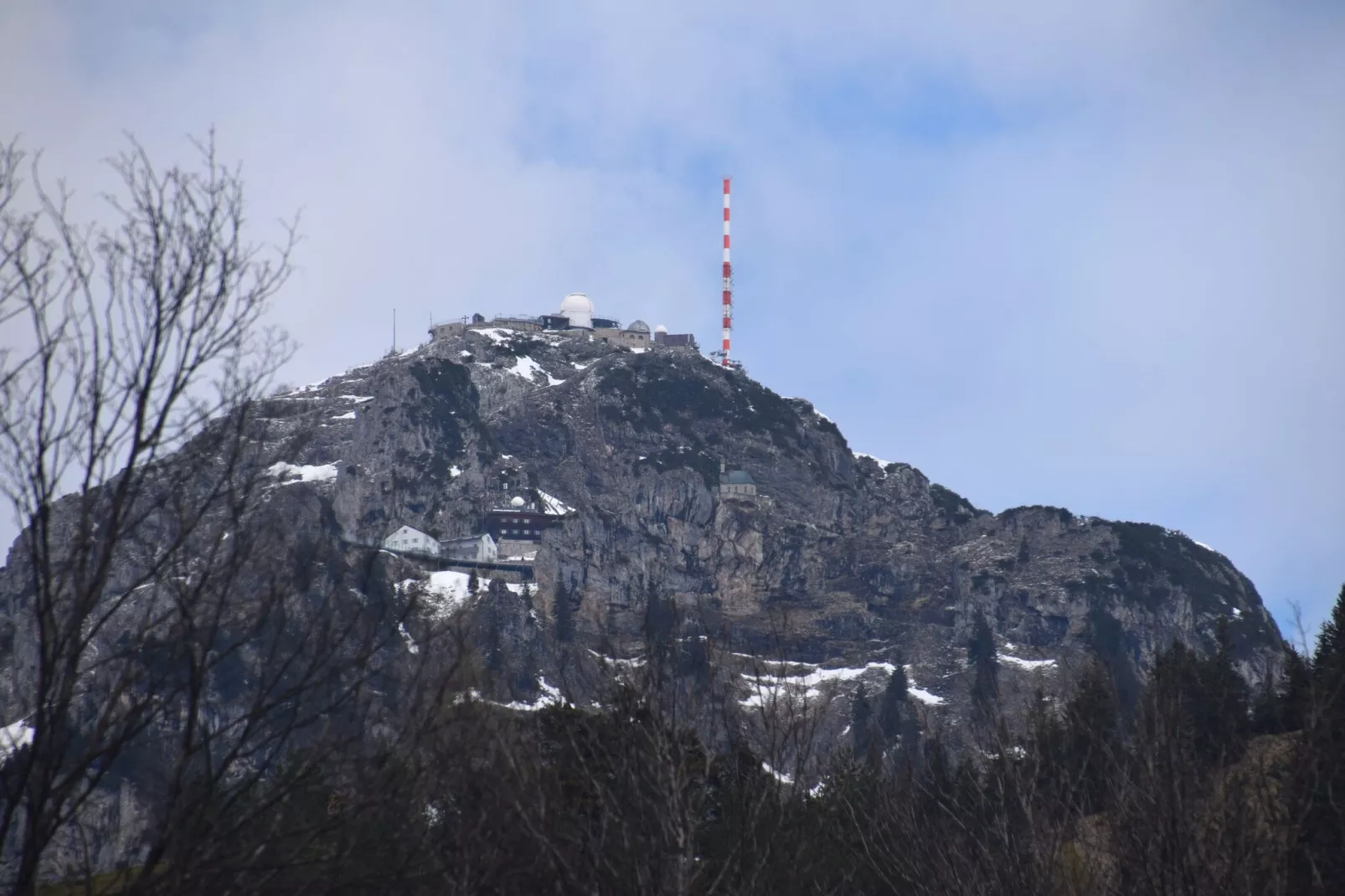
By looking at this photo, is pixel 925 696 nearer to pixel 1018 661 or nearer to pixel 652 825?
pixel 1018 661

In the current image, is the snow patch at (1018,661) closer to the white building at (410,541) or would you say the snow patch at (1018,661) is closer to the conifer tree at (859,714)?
the conifer tree at (859,714)

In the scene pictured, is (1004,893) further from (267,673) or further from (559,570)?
(559,570)

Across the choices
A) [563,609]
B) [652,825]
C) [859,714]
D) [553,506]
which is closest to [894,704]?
[859,714]

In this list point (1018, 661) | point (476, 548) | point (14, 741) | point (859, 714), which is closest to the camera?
point (14, 741)

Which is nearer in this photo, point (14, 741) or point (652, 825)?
point (14, 741)

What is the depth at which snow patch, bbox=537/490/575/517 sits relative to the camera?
193462 millimetres

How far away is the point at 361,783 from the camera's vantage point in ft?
40.3

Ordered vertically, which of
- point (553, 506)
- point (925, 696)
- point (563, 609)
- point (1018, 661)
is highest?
point (553, 506)

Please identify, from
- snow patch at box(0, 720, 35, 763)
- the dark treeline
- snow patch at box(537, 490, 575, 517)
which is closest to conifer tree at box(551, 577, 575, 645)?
snow patch at box(537, 490, 575, 517)

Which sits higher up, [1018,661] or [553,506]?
[553,506]

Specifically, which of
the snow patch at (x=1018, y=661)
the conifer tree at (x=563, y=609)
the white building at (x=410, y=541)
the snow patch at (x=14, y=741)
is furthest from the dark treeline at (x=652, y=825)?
the snow patch at (x=1018, y=661)

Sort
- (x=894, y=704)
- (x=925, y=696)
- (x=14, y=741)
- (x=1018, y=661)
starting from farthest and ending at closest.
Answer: (x=1018, y=661) < (x=925, y=696) < (x=894, y=704) < (x=14, y=741)

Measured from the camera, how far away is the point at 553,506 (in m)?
195

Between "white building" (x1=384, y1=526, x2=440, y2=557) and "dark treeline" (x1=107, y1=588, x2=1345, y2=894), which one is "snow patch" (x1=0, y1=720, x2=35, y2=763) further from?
"white building" (x1=384, y1=526, x2=440, y2=557)
